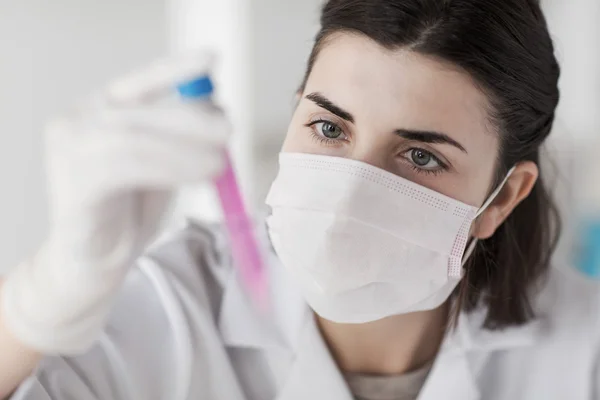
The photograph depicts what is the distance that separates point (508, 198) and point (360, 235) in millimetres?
341

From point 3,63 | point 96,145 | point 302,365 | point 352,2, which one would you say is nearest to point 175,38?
point 3,63

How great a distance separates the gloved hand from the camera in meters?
0.68

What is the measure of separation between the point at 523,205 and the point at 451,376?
13.5 inches

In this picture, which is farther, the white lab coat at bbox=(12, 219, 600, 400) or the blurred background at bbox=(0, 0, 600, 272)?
the blurred background at bbox=(0, 0, 600, 272)

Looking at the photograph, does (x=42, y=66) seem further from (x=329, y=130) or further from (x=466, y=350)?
(x=466, y=350)

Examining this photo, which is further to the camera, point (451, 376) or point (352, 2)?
point (451, 376)

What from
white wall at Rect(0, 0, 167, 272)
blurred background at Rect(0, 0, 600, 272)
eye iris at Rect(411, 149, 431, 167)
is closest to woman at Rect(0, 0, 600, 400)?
eye iris at Rect(411, 149, 431, 167)

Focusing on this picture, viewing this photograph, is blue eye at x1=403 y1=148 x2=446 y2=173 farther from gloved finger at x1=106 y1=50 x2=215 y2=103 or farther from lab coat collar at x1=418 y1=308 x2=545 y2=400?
gloved finger at x1=106 y1=50 x2=215 y2=103

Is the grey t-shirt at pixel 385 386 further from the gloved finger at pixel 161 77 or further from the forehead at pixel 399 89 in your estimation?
the gloved finger at pixel 161 77

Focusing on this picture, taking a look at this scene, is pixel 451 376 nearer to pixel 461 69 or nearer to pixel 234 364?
pixel 234 364

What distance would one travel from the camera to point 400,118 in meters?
0.99

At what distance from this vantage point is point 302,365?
1156mm

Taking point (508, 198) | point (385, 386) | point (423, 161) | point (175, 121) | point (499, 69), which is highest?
point (175, 121)

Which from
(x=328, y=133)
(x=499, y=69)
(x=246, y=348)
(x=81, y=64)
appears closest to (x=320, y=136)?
(x=328, y=133)
